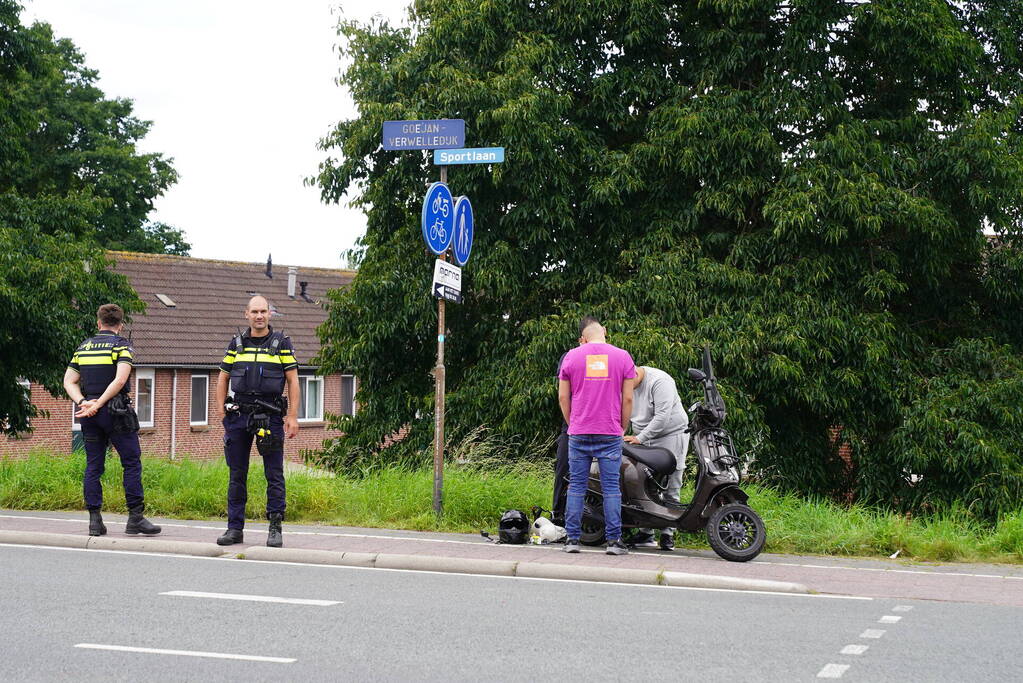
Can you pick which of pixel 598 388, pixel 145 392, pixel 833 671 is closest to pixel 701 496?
pixel 598 388

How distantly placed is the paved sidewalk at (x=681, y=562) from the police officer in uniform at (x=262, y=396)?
1.57 ft

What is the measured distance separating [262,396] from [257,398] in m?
0.04

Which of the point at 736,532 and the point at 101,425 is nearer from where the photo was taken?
the point at 736,532

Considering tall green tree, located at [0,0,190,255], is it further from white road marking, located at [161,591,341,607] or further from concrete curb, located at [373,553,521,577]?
white road marking, located at [161,591,341,607]

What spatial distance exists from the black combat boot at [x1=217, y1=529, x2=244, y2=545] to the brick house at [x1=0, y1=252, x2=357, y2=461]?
20.7 metres

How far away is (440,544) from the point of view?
33.2 feet

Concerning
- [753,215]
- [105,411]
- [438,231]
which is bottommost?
[105,411]

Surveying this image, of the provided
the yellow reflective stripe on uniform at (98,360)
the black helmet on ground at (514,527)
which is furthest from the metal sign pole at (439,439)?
the yellow reflective stripe on uniform at (98,360)

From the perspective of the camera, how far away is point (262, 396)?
9.84 m

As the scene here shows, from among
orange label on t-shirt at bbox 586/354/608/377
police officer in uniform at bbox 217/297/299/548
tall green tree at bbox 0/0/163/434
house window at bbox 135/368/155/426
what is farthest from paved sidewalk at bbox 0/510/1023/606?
house window at bbox 135/368/155/426

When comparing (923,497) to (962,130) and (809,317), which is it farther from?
(962,130)

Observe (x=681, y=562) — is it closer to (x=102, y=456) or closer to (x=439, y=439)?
(x=439, y=439)

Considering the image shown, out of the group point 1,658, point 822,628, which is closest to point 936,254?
point 822,628

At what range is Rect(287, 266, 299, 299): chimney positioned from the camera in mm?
40188
